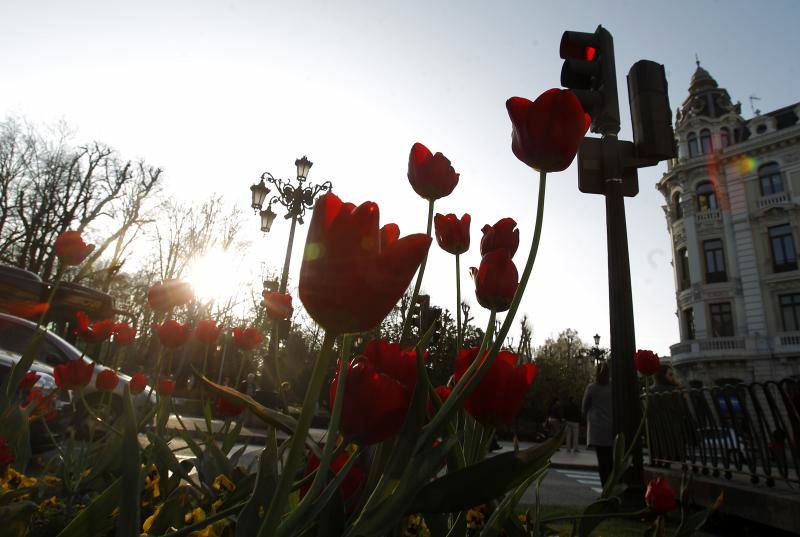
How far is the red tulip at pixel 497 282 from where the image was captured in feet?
3.40

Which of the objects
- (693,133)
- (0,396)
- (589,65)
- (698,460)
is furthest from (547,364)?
(0,396)

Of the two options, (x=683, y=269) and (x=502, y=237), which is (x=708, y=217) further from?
(x=502, y=237)

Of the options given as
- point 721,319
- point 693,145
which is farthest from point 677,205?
point 721,319

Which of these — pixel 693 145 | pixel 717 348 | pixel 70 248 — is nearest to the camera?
pixel 70 248

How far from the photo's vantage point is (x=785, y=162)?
87.5 feet

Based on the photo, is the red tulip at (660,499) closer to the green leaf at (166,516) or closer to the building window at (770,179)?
the green leaf at (166,516)

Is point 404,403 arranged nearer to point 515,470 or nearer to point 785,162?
point 515,470

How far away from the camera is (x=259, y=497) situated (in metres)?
0.64

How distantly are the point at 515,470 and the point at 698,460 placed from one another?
5.63 metres

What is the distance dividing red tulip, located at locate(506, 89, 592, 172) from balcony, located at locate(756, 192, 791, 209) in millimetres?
30952

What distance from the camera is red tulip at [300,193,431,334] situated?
1.71ft

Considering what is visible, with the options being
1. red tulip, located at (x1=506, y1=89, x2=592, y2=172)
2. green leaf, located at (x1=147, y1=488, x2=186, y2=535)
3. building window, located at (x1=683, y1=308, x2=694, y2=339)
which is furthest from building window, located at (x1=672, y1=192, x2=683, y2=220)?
green leaf, located at (x1=147, y1=488, x2=186, y2=535)

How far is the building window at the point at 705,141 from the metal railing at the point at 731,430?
→ 28996 millimetres

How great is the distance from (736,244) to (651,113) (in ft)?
90.5
